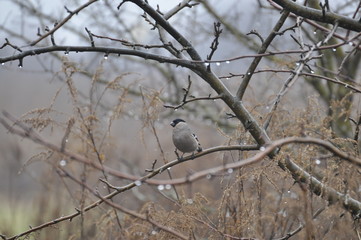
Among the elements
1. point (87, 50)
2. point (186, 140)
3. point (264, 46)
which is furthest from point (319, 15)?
point (186, 140)

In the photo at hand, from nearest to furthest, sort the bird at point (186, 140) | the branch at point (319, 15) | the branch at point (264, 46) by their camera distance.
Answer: the branch at point (319, 15) → the branch at point (264, 46) → the bird at point (186, 140)

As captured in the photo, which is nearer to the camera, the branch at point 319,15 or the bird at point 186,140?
the branch at point 319,15

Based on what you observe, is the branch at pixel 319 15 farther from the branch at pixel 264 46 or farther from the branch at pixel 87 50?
the branch at pixel 87 50

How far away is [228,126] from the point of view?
6.80 m

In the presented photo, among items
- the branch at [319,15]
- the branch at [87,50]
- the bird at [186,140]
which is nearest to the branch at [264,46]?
the branch at [319,15]

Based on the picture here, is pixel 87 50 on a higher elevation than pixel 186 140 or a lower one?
lower

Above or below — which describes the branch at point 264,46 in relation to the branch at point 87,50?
above

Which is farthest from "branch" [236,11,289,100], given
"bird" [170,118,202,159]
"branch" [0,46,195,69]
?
"bird" [170,118,202,159]

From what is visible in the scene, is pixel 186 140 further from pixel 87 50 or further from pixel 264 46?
pixel 87 50

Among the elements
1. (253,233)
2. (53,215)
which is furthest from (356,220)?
(53,215)

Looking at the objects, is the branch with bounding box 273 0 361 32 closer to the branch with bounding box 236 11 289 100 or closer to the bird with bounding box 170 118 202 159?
the branch with bounding box 236 11 289 100

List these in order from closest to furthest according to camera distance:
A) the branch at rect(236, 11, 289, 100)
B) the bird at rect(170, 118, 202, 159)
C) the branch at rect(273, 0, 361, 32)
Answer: the branch at rect(273, 0, 361, 32) → the branch at rect(236, 11, 289, 100) → the bird at rect(170, 118, 202, 159)

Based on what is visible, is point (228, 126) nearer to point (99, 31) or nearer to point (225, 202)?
point (99, 31)

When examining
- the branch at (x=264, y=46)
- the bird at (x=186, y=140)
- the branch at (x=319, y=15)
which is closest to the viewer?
the branch at (x=319, y=15)
